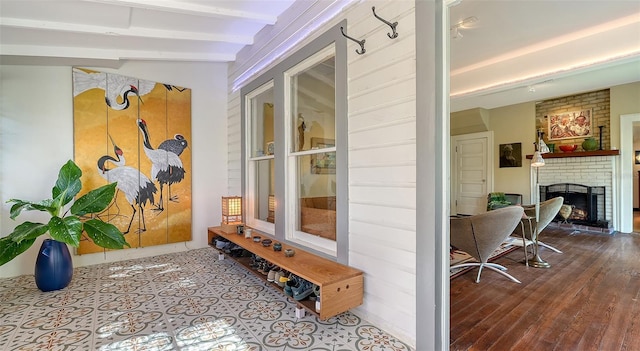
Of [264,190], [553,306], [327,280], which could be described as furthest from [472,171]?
[327,280]

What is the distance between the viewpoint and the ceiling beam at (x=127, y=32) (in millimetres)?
2670

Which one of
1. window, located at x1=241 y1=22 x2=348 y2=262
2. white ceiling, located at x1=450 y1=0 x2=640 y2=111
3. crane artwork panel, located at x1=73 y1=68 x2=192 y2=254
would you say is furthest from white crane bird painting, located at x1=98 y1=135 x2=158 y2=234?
white ceiling, located at x1=450 y1=0 x2=640 y2=111

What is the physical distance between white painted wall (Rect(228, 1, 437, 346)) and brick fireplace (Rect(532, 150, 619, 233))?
20.8 ft

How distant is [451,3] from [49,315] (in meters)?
3.83

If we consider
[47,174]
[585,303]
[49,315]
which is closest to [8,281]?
[47,174]

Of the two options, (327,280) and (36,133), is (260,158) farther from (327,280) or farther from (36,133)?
(36,133)

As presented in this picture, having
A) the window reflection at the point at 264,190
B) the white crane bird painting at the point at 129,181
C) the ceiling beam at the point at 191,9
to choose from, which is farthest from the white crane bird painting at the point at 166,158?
the ceiling beam at the point at 191,9

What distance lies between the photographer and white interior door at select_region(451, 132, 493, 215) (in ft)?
24.0

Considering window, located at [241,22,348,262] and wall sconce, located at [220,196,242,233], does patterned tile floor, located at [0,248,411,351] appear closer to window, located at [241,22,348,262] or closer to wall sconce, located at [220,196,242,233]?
window, located at [241,22,348,262]

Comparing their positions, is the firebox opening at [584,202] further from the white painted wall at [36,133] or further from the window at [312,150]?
the white painted wall at [36,133]

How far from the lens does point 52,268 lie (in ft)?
9.23

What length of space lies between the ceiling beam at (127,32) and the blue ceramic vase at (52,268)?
6.99ft

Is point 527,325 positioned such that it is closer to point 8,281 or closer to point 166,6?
point 166,6

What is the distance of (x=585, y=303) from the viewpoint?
255cm
